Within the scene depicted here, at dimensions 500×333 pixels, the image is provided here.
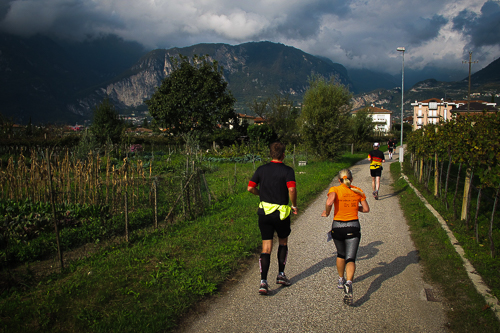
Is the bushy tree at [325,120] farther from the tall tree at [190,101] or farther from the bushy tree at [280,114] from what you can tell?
the bushy tree at [280,114]

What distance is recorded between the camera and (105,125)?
28.9 meters

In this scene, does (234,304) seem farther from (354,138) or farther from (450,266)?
(354,138)

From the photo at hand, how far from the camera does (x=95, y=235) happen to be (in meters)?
7.25

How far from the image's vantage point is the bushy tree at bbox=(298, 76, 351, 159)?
23.0 metres

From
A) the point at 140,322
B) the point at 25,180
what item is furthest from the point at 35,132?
the point at 140,322

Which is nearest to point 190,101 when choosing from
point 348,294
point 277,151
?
point 277,151

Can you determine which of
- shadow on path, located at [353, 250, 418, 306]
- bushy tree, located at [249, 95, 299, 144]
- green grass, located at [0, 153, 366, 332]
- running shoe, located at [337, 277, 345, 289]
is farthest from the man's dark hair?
bushy tree, located at [249, 95, 299, 144]

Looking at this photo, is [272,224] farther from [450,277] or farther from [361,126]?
[361,126]

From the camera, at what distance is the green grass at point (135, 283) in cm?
375

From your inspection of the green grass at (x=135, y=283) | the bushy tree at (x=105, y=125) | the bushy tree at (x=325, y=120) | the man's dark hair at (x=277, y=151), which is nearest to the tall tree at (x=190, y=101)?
the bushy tree at (x=105, y=125)

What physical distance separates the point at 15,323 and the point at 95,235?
3.67 meters

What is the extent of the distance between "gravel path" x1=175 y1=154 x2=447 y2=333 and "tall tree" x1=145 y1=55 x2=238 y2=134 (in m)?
27.6

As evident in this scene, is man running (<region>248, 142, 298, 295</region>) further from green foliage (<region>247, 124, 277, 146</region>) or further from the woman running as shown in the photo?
green foliage (<region>247, 124, 277, 146</region>)

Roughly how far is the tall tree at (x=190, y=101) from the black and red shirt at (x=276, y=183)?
28.6 metres
